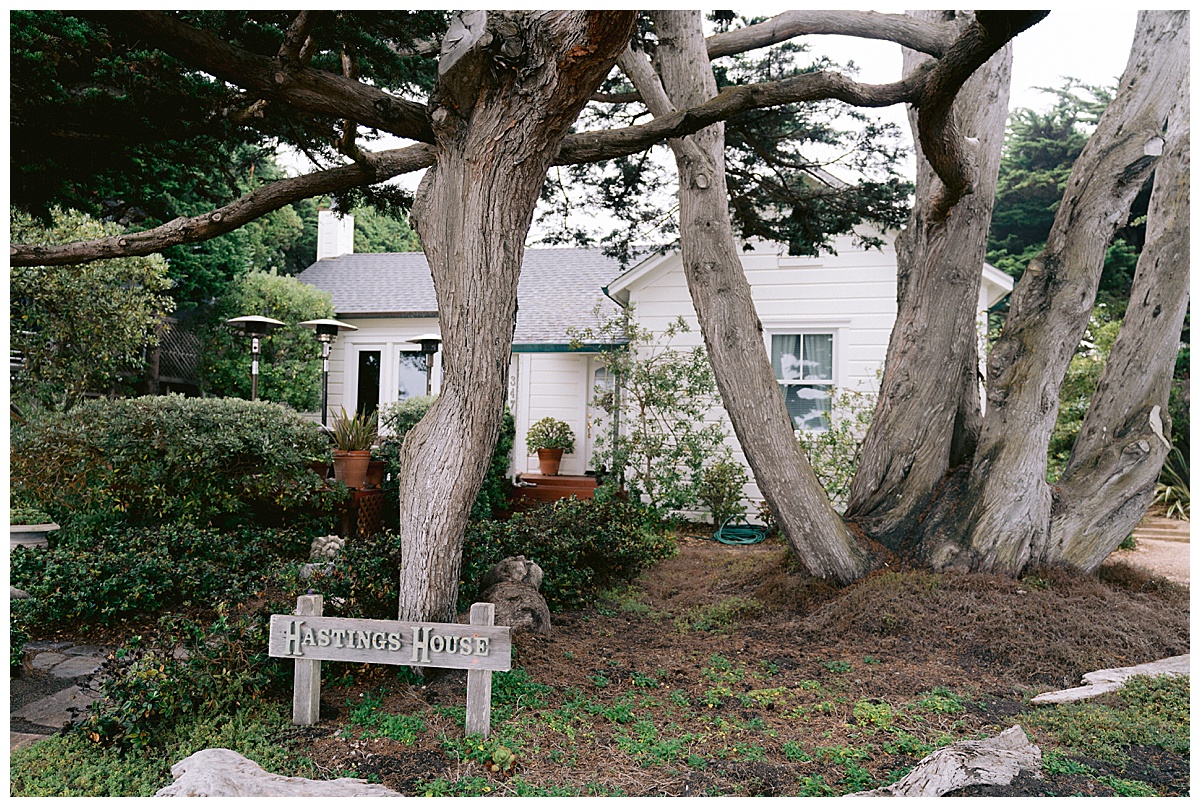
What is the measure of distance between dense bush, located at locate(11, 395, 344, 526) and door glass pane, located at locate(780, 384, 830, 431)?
6842 millimetres

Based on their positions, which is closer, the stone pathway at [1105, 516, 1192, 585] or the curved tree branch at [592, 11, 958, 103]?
the curved tree branch at [592, 11, 958, 103]

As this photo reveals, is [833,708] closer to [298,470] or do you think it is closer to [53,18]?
[298,470]

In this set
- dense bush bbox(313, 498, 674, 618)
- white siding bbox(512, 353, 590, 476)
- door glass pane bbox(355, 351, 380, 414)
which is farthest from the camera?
door glass pane bbox(355, 351, 380, 414)

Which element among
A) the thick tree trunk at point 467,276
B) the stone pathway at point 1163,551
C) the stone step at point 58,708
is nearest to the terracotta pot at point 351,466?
the stone step at point 58,708

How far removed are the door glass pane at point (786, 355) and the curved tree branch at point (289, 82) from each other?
8.00m

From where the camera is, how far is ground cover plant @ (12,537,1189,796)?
3.31m

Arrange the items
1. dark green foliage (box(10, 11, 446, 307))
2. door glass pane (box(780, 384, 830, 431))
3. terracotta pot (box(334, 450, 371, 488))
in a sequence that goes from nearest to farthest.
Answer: dark green foliage (box(10, 11, 446, 307)) → terracotta pot (box(334, 450, 371, 488)) → door glass pane (box(780, 384, 830, 431))

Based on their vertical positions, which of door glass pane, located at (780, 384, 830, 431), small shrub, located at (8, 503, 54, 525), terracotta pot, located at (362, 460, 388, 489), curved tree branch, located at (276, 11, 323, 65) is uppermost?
curved tree branch, located at (276, 11, 323, 65)

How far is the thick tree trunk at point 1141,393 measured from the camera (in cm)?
616

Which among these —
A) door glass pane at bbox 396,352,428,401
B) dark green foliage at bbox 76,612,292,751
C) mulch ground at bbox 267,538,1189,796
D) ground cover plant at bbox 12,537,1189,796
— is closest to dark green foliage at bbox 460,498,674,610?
mulch ground at bbox 267,538,1189,796

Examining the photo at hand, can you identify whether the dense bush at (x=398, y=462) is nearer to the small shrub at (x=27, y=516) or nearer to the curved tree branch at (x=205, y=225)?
the curved tree branch at (x=205, y=225)

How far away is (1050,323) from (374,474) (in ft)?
23.2

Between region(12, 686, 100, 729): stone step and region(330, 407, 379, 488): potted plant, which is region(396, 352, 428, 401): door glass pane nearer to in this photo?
region(330, 407, 379, 488): potted plant

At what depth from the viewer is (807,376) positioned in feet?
37.2
